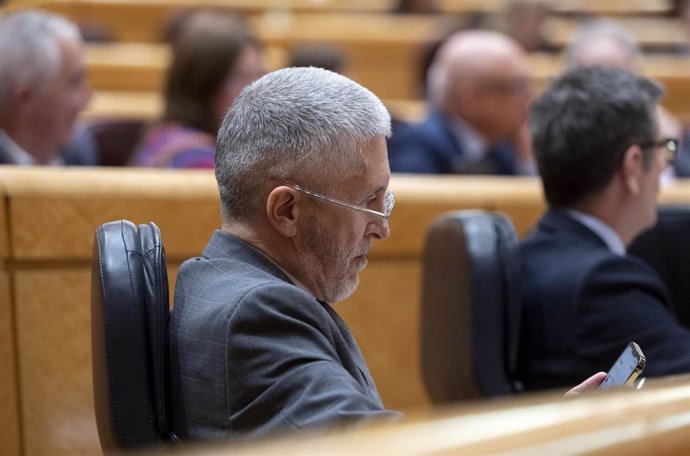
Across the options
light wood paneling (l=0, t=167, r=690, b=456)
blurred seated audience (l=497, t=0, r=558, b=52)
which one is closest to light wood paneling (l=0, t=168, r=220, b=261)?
light wood paneling (l=0, t=167, r=690, b=456)

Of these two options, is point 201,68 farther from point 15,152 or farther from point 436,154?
point 436,154

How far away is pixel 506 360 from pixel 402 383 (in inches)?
23.6

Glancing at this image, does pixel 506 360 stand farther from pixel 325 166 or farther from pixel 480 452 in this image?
pixel 480 452

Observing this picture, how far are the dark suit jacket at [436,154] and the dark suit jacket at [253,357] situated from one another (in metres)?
2.15

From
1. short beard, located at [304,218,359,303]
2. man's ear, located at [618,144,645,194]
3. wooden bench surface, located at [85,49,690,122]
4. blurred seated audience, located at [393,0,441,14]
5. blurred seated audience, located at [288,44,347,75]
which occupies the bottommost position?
wooden bench surface, located at [85,49,690,122]

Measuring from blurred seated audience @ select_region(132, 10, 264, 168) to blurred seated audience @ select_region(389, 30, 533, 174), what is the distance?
2.31 ft

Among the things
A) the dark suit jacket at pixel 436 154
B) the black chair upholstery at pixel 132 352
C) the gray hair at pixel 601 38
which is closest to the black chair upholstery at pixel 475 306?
the black chair upholstery at pixel 132 352

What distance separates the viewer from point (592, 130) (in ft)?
6.85

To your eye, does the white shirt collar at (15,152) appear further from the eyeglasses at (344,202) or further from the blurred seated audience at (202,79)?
the eyeglasses at (344,202)

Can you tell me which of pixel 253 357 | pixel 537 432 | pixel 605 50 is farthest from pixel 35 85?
pixel 537 432

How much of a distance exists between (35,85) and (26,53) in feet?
0.26

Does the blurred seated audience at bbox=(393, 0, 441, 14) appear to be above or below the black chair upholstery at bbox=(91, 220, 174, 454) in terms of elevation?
below

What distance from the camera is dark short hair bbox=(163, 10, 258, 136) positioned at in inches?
117

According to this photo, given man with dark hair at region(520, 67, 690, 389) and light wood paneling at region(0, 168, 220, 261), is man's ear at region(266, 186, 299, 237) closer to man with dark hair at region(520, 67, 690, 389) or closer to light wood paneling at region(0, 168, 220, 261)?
man with dark hair at region(520, 67, 690, 389)
